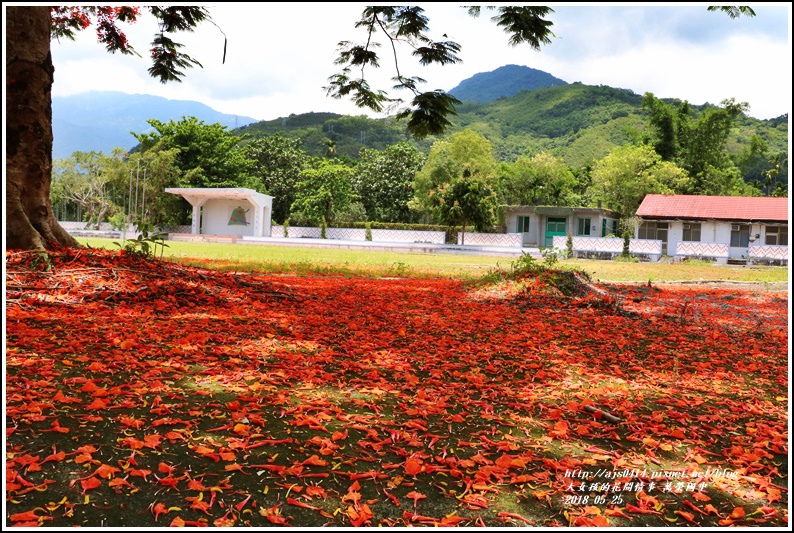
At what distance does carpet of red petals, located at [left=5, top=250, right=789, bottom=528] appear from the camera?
211 cm

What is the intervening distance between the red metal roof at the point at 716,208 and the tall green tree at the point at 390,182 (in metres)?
20.6

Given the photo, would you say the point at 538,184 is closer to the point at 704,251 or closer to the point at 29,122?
the point at 704,251

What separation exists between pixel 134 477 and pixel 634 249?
3063cm

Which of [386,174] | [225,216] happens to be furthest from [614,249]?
[225,216]

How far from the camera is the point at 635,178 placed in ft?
133

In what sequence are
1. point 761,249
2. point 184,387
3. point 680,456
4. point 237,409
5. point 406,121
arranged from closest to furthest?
point 680,456, point 237,409, point 184,387, point 406,121, point 761,249

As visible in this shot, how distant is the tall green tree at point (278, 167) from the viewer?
51188 millimetres

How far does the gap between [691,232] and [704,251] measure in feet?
8.71

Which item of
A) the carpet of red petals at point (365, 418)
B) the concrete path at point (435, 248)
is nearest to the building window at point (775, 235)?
the concrete path at point (435, 248)

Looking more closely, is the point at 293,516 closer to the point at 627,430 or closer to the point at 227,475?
the point at 227,475

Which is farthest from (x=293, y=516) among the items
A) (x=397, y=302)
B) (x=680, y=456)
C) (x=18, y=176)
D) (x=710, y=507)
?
(x=18, y=176)

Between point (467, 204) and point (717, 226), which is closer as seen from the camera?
point (717, 226)

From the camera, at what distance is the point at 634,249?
29.7 meters

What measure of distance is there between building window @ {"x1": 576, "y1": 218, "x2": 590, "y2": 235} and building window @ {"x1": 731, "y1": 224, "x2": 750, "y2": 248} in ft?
34.5
